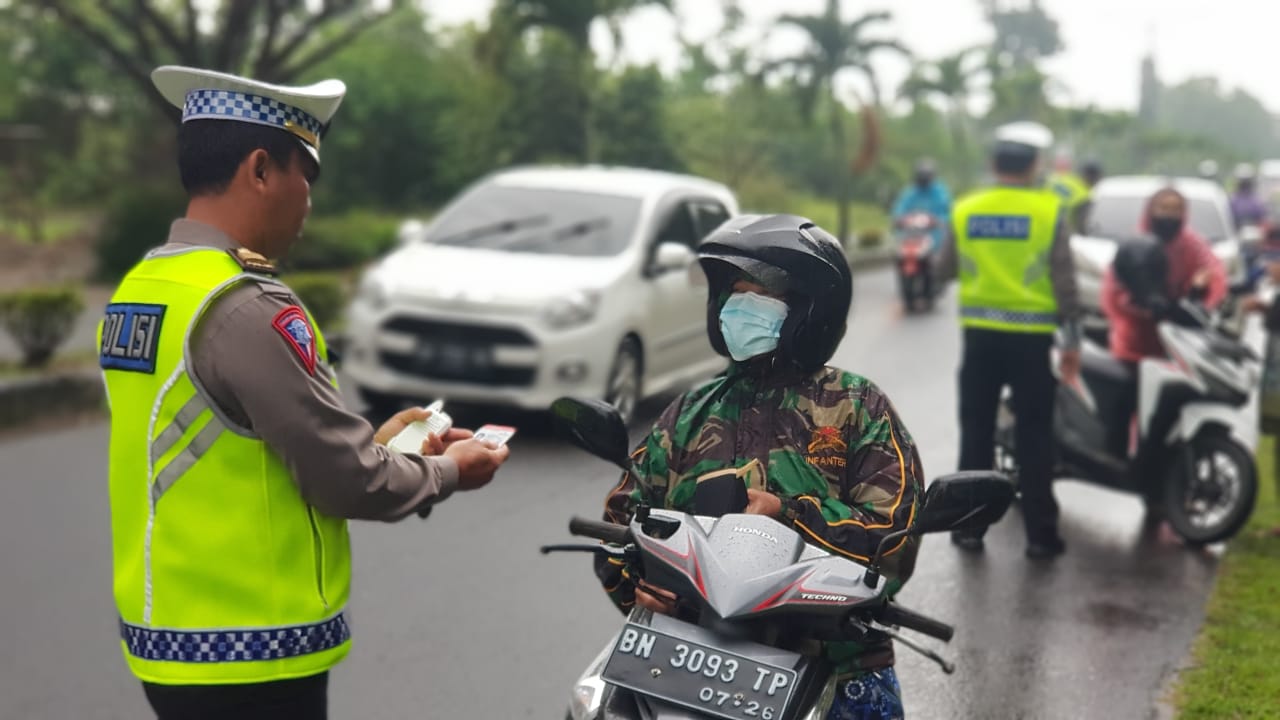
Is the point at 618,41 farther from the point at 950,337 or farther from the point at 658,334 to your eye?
the point at 658,334

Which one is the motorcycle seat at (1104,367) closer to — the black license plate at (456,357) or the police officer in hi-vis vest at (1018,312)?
the police officer in hi-vis vest at (1018,312)

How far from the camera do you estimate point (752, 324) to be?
2.85 m

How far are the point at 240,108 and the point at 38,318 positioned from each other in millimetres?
8892

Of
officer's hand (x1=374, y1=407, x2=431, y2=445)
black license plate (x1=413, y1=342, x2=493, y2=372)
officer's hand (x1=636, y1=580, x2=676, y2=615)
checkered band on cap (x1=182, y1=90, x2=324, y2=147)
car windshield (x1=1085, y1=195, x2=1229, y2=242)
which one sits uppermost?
checkered band on cap (x1=182, y1=90, x2=324, y2=147)

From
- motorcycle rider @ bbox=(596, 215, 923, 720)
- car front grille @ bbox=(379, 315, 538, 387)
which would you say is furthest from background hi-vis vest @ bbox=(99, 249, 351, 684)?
car front grille @ bbox=(379, 315, 538, 387)

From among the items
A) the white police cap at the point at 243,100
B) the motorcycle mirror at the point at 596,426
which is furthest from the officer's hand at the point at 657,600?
the white police cap at the point at 243,100

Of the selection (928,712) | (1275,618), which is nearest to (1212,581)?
(1275,618)

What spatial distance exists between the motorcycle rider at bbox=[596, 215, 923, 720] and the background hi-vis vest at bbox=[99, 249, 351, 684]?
2.21 feet

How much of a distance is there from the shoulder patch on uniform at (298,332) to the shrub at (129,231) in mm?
16241

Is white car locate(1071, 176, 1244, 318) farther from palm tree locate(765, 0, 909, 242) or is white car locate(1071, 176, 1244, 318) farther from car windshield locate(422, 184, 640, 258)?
palm tree locate(765, 0, 909, 242)

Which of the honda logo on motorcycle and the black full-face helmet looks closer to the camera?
the honda logo on motorcycle

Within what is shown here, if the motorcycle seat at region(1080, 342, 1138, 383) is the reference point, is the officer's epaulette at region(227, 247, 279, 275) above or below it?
above

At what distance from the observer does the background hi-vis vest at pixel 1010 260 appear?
626 cm

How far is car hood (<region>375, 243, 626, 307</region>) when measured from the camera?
8.60 meters
